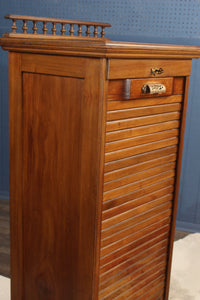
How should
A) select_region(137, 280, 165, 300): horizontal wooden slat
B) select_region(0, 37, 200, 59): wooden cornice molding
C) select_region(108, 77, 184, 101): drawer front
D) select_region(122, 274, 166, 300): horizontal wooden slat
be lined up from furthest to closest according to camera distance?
select_region(137, 280, 165, 300): horizontal wooden slat → select_region(122, 274, 166, 300): horizontal wooden slat → select_region(108, 77, 184, 101): drawer front → select_region(0, 37, 200, 59): wooden cornice molding

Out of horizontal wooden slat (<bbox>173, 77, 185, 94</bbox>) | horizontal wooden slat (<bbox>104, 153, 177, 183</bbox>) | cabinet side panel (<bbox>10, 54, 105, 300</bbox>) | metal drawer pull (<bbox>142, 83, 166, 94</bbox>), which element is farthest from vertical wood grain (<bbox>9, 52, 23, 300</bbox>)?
horizontal wooden slat (<bbox>173, 77, 185, 94</bbox>)

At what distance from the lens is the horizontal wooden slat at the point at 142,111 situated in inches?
67.6

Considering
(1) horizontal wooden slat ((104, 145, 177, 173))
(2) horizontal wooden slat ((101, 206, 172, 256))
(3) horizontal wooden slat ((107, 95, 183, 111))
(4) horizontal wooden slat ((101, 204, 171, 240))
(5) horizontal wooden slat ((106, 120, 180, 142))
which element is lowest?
(2) horizontal wooden slat ((101, 206, 172, 256))

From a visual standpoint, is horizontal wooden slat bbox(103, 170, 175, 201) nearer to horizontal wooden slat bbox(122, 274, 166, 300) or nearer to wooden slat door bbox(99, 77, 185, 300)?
wooden slat door bbox(99, 77, 185, 300)

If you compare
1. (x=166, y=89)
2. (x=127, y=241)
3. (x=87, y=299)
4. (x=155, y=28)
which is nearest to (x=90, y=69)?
(x=166, y=89)

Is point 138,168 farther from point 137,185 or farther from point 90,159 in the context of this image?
point 90,159

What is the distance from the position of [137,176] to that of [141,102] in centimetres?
36

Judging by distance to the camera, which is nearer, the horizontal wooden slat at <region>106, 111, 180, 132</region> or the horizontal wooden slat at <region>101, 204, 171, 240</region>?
the horizontal wooden slat at <region>106, 111, 180, 132</region>

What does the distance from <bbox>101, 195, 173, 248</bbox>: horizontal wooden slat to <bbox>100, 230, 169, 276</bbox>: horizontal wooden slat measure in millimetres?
91

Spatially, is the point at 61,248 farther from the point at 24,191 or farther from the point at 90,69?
the point at 90,69

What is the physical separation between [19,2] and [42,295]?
3.00m

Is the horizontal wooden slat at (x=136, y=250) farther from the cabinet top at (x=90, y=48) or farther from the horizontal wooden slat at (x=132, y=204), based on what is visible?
the cabinet top at (x=90, y=48)

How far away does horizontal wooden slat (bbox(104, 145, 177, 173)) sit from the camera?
5.80ft

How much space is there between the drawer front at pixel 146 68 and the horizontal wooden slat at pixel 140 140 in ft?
0.95
